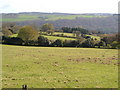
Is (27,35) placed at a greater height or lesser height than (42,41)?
greater

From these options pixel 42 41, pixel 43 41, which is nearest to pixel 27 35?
pixel 42 41

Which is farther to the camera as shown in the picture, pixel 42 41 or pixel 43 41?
pixel 42 41

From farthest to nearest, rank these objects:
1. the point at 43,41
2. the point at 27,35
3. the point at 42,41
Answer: the point at 27,35 < the point at 42,41 < the point at 43,41

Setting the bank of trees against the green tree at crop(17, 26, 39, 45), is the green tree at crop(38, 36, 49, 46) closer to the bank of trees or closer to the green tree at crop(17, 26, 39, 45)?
the bank of trees

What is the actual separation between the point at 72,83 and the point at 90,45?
51.2 m

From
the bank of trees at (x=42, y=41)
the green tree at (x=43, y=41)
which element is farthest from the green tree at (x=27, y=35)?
the green tree at (x=43, y=41)

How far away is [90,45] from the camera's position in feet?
213

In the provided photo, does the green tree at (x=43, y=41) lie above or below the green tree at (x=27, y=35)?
below

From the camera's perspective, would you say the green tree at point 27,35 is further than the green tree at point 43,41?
Yes

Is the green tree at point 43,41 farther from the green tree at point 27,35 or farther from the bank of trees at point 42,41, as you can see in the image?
the green tree at point 27,35

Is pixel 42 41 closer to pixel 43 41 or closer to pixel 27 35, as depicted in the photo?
pixel 43 41

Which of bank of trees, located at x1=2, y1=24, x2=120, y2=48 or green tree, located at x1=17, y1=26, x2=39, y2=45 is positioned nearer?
bank of trees, located at x1=2, y1=24, x2=120, y2=48

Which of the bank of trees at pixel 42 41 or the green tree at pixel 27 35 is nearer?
the bank of trees at pixel 42 41

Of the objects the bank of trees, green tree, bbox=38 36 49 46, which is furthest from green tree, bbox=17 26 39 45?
green tree, bbox=38 36 49 46
